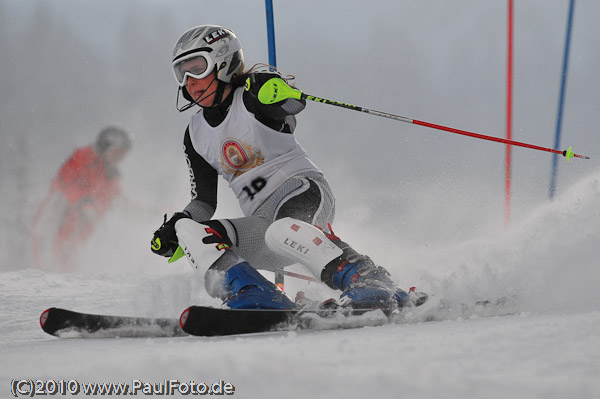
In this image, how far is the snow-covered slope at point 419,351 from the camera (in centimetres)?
77

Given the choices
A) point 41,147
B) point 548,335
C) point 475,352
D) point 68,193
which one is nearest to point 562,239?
point 548,335

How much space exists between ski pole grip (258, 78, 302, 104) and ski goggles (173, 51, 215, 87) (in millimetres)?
273

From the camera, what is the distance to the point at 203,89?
2293mm

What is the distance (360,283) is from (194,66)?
1.07m

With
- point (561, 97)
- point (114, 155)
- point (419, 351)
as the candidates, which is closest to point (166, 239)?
point (419, 351)

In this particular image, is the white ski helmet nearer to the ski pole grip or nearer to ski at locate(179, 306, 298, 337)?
the ski pole grip

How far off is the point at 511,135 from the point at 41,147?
23.6ft

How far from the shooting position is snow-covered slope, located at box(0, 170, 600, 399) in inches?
30.5

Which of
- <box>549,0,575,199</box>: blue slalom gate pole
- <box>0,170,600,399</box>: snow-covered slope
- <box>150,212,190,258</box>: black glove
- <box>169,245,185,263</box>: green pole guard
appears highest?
<box>549,0,575,199</box>: blue slalom gate pole

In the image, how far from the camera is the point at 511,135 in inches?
155

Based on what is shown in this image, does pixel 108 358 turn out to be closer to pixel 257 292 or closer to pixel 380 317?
pixel 257 292

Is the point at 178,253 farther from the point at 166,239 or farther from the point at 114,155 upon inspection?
the point at 114,155

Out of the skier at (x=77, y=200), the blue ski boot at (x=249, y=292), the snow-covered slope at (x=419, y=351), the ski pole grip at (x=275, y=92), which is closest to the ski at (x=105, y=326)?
the snow-covered slope at (x=419, y=351)

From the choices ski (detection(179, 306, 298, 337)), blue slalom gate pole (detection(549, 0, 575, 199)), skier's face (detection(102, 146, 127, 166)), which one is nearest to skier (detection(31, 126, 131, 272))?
skier's face (detection(102, 146, 127, 166))
